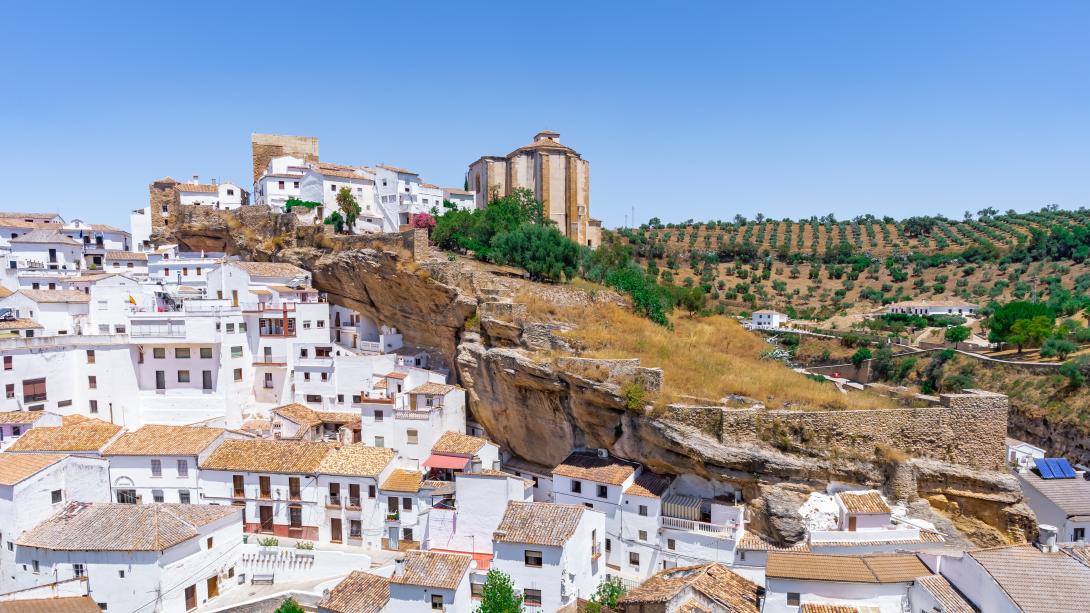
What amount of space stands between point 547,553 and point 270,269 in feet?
69.7

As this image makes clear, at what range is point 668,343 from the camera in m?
24.5

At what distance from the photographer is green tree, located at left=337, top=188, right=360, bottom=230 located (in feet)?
120

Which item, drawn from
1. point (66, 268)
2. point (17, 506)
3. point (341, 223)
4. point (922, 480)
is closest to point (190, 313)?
point (17, 506)

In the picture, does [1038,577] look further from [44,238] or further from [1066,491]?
[44,238]

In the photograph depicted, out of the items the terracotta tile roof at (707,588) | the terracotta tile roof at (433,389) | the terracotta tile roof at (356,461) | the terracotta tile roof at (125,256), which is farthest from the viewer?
the terracotta tile roof at (125,256)


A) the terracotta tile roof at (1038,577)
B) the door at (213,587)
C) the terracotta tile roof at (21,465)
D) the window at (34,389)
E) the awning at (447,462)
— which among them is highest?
the window at (34,389)

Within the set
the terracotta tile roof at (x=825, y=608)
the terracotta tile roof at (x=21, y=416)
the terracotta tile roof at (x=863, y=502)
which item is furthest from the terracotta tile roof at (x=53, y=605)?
the terracotta tile roof at (x=863, y=502)

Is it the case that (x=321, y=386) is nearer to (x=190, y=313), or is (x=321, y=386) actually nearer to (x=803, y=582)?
(x=190, y=313)

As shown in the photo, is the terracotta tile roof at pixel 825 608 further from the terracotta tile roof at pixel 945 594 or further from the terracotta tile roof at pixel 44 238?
the terracotta tile roof at pixel 44 238

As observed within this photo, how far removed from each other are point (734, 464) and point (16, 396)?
26.3 metres

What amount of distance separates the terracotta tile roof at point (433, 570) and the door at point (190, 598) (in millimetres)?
6671

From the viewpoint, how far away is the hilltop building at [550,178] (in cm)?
4059

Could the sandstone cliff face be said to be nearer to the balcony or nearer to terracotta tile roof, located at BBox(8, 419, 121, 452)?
the balcony

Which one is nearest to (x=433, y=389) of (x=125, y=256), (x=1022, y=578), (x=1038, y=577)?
(x=1022, y=578)
